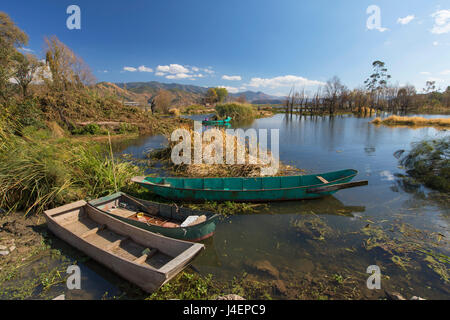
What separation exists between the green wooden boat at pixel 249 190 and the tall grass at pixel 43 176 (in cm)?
127

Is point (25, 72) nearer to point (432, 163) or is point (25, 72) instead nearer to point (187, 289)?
point (187, 289)

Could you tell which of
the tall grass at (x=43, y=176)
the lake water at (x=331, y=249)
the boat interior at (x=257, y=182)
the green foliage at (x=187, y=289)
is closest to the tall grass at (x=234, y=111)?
the boat interior at (x=257, y=182)

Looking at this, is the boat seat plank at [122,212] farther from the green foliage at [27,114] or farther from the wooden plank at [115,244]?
the green foliage at [27,114]

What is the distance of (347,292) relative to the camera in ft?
12.1

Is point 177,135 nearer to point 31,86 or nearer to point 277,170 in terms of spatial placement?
point 277,170

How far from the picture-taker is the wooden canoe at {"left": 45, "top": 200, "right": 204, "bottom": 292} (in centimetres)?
326

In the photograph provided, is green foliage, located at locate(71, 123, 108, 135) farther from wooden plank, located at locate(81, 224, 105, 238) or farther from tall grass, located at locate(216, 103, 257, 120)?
tall grass, located at locate(216, 103, 257, 120)

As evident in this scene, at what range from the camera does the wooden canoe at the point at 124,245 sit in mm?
3262

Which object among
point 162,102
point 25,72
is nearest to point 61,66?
point 25,72

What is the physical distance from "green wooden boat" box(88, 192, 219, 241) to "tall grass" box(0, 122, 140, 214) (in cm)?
79

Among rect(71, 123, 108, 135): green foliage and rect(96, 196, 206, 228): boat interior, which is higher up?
rect(71, 123, 108, 135): green foliage

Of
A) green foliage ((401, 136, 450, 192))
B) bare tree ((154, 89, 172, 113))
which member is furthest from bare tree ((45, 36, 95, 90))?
Answer: green foliage ((401, 136, 450, 192))

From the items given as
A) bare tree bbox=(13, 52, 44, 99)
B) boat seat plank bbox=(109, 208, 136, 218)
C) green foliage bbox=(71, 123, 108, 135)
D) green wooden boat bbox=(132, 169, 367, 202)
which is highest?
bare tree bbox=(13, 52, 44, 99)
